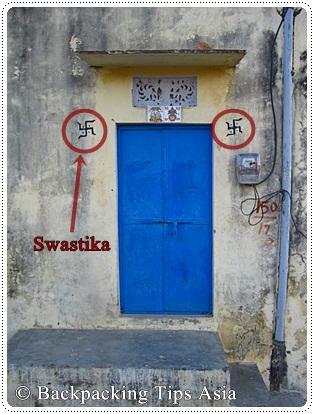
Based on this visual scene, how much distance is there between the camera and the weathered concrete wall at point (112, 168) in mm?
4379

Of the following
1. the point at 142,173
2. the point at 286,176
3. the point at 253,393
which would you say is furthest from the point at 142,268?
the point at 286,176

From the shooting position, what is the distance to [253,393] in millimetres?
4090

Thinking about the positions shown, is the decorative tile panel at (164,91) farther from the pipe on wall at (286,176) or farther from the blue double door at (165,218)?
the pipe on wall at (286,176)

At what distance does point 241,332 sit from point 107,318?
1.43 meters

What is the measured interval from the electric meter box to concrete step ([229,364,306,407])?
192 centimetres

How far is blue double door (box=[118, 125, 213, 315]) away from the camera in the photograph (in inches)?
179

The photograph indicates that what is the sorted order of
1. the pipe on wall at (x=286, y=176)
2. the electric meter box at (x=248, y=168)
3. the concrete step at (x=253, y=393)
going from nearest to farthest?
the concrete step at (x=253, y=393)
the pipe on wall at (x=286, y=176)
the electric meter box at (x=248, y=168)

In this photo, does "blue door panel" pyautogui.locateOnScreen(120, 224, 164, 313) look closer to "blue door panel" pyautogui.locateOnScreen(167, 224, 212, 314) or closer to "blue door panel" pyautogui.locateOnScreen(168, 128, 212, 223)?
"blue door panel" pyautogui.locateOnScreen(167, 224, 212, 314)

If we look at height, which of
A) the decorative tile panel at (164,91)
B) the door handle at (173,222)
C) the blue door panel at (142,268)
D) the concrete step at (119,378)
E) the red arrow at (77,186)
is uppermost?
the decorative tile panel at (164,91)

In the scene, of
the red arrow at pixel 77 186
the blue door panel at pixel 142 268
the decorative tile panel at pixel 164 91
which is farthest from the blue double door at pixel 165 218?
the red arrow at pixel 77 186

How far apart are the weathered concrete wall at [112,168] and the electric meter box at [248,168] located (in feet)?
0.33

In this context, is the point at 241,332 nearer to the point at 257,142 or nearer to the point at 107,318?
the point at 107,318

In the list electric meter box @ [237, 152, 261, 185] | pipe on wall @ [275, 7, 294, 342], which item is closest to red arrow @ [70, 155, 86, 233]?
electric meter box @ [237, 152, 261, 185]

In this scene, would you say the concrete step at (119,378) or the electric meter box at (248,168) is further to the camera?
the electric meter box at (248,168)
